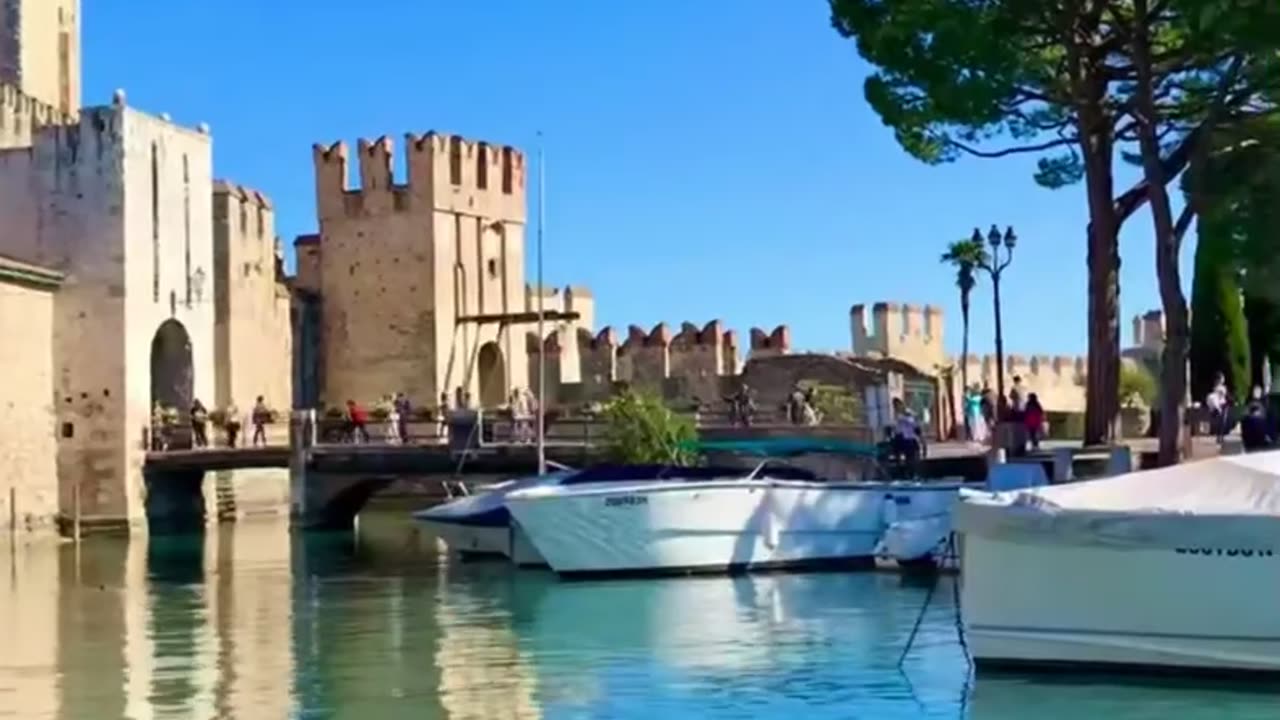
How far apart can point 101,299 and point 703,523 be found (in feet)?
62.4

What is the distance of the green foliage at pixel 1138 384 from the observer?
2162 inches

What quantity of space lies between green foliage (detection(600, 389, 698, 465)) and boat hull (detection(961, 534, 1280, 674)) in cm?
1742

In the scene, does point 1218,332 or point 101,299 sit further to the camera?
point 101,299

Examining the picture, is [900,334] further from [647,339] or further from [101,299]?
[101,299]

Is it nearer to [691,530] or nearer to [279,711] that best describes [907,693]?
[279,711]

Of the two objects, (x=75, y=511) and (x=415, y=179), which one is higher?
(x=415, y=179)

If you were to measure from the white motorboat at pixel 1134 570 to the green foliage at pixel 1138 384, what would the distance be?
1595 inches

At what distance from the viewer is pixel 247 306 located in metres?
44.7

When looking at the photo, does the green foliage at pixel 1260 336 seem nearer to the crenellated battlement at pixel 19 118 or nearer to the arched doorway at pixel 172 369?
the arched doorway at pixel 172 369

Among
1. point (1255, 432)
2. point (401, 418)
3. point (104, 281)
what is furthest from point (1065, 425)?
point (1255, 432)

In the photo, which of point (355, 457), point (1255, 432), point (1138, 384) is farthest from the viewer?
point (1138, 384)

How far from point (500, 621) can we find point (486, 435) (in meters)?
17.7

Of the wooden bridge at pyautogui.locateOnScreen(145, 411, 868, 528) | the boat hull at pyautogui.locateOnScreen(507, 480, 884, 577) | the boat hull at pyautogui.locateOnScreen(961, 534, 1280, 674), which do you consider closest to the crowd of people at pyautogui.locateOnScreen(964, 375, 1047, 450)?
the wooden bridge at pyautogui.locateOnScreen(145, 411, 868, 528)

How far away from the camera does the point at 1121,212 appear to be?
90.9ft
